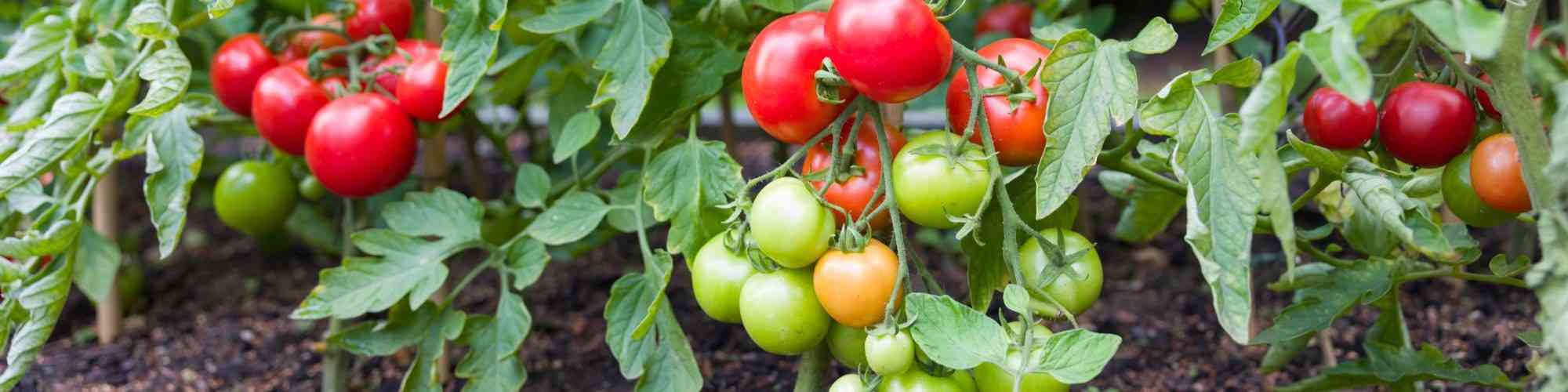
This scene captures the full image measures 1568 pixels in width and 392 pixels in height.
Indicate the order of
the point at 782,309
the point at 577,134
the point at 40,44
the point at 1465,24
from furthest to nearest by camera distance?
1. the point at 40,44
2. the point at 577,134
3. the point at 782,309
4. the point at 1465,24

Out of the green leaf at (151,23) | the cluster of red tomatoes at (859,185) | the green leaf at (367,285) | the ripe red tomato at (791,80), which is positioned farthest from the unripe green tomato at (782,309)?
the green leaf at (151,23)

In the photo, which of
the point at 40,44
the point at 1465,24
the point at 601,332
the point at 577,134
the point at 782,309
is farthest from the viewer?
the point at 601,332

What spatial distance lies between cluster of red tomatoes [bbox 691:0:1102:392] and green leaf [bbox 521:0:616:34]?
0.20 metres

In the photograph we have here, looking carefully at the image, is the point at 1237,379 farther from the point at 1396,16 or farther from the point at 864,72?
the point at 864,72

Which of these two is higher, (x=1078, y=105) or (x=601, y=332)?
(x=1078, y=105)

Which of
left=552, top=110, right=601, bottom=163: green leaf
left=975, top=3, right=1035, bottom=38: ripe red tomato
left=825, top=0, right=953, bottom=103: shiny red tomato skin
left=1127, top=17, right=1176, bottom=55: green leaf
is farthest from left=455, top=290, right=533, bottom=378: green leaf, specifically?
left=975, top=3, right=1035, bottom=38: ripe red tomato

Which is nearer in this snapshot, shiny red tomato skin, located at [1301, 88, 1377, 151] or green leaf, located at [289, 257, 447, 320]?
shiny red tomato skin, located at [1301, 88, 1377, 151]

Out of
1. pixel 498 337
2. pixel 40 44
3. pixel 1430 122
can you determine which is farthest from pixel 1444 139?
pixel 40 44

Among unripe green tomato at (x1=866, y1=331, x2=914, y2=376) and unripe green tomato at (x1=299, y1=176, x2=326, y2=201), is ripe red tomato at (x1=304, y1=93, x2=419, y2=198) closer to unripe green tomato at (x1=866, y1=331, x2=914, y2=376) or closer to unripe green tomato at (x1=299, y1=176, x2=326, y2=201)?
unripe green tomato at (x1=299, y1=176, x2=326, y2=201)

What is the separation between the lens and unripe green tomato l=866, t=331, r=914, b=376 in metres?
0.71

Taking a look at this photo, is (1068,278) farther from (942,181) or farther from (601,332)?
(601,332)

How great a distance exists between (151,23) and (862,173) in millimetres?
651

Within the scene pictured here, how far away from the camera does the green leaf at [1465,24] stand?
0.55 meters

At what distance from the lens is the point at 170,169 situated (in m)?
1.06
